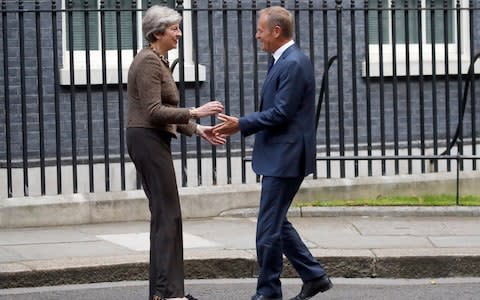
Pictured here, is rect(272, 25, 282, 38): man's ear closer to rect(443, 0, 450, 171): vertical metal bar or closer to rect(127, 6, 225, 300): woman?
rect(127, 6, 225, 300): woman

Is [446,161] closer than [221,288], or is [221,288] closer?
[221,288]

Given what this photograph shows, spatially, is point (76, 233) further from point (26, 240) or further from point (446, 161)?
point (446, 161)

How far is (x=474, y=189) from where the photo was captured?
1222 centimetres

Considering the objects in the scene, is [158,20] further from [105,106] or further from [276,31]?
[105,106]

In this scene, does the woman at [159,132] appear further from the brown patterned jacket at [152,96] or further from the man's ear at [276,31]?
the man's ear at [276,31]

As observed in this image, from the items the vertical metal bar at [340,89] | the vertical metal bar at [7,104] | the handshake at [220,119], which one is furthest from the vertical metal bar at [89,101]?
the handshake at [220,119]

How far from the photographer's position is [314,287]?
25.4 ft

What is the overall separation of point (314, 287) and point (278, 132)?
979 millimetres

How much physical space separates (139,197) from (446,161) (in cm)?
338

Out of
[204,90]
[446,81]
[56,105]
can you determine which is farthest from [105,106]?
[446,81]

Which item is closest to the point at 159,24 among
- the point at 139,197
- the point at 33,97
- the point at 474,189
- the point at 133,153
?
the point at 133,153

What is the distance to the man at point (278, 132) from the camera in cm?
739

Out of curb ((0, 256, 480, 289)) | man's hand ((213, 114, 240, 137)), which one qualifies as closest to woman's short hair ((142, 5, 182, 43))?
man's hand ((213, 114, 240, 137))

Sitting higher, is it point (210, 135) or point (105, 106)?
point (105, 106)
